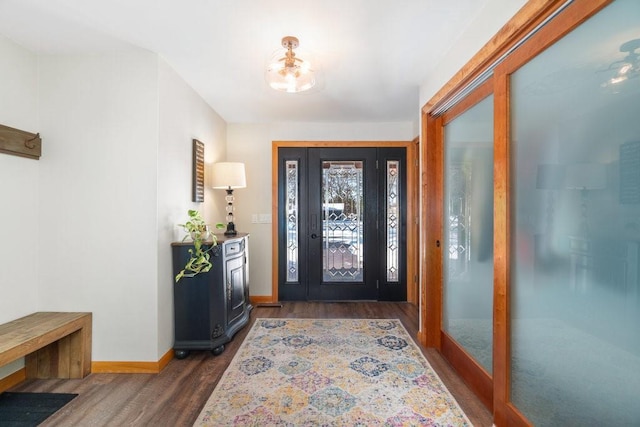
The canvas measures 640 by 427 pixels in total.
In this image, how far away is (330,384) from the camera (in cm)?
217

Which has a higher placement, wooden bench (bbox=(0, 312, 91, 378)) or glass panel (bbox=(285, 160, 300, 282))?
glass panel (bbox=(285, 160, 300, 282))

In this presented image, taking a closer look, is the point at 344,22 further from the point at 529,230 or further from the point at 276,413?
the point at 276,413

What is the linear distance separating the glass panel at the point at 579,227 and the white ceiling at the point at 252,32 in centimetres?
83

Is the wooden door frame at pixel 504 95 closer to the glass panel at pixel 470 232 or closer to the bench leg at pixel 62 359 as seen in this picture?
the glass panel at pixel 470 232

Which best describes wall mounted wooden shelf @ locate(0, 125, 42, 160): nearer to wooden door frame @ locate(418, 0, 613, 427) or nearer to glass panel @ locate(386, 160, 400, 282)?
wooden door frame @ locate(418, 0, 613, 427)

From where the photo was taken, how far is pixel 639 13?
1014 millimetres

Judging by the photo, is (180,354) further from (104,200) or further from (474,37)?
(474,37)

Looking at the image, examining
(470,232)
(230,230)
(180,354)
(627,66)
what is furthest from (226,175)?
(627,66)

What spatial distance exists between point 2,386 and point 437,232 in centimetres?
345

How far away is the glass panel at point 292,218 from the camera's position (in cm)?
421

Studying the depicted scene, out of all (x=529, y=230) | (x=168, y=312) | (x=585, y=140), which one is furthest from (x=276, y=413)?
(x=585, y=140)

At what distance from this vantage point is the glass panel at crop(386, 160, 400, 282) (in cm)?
418

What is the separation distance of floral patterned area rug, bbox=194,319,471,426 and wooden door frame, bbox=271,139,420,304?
1.16 meters

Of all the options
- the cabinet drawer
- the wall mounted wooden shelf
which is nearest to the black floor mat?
the cabinet drawer
